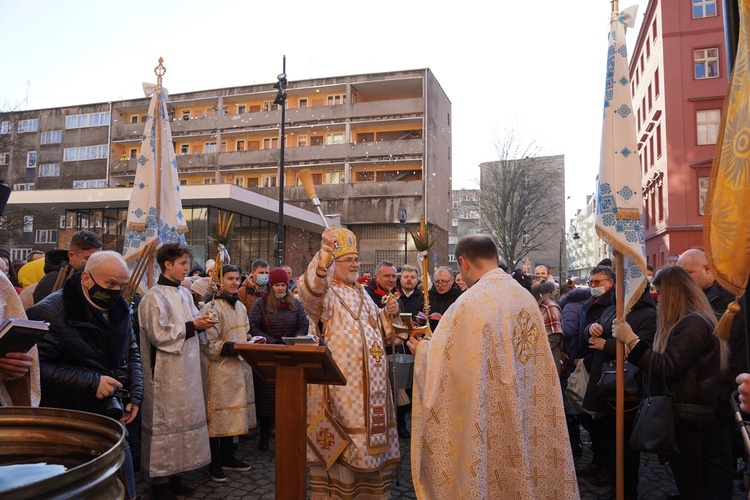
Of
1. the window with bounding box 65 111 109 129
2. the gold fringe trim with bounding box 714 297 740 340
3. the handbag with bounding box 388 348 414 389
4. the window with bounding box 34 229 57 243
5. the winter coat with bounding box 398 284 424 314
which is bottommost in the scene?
the handbag with bounding box 388 348 414 389

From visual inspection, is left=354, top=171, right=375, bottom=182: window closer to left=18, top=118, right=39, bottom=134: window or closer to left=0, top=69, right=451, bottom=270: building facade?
left=0, top=69, right=451, bottom=270: building facade

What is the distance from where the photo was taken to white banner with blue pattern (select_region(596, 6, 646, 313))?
471 cm

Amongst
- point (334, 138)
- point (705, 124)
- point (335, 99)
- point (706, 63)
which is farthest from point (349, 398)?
point (335, 99)

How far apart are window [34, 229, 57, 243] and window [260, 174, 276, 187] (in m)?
18.9

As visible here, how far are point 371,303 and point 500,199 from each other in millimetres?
34453

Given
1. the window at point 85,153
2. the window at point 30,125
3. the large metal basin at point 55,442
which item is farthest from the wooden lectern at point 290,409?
the window at point 30,125

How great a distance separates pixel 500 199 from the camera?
3775 centimetres

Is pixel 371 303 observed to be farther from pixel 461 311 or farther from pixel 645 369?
pixel 645 369

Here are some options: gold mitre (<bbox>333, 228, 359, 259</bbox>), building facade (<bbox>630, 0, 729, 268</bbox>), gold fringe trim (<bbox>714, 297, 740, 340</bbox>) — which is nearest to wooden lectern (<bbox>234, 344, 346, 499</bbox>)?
gold mitre (<bbox>333, 228, 359, 259</bbox>)

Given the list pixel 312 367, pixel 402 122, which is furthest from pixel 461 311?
pixel 402 122

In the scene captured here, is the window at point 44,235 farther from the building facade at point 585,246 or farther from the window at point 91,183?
the building facade at point 585,246

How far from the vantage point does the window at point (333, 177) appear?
42.1m

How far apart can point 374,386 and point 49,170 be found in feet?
184

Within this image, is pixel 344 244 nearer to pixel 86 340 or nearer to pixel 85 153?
pixel 86 340
